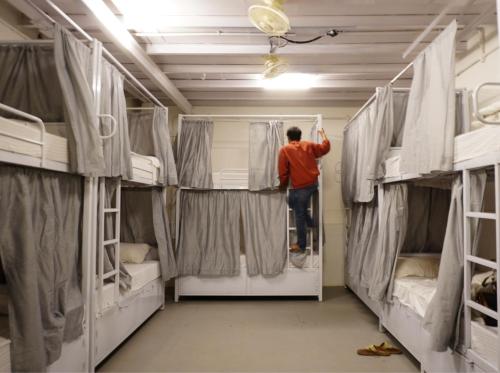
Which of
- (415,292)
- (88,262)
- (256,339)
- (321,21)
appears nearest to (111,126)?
(88,262)

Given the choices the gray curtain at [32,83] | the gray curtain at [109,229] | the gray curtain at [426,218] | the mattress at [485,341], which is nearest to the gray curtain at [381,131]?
the gray curtain at [426,218]

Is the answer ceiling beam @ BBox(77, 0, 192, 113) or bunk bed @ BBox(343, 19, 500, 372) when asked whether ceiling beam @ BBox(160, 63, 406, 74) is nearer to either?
ceiling beam @ BBox(77, 0, 192, 113)

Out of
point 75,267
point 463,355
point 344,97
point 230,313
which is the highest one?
point 344,97

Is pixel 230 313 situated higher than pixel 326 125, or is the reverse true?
pixel 326 125

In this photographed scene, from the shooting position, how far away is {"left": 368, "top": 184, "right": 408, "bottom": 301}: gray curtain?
128 inches

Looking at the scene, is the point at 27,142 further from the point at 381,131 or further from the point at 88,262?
the point at 381,131

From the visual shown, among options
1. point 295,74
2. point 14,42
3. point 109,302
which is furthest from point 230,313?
point 14,42

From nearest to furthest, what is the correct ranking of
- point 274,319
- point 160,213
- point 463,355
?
point 463,355
point 274,319
point 160,213

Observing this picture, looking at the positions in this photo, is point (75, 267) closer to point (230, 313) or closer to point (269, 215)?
point (230, 313)

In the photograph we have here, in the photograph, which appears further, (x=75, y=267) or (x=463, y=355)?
(x=75, y=267)

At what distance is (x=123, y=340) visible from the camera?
3213 millimetres

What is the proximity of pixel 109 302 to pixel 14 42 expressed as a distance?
7.26 feet

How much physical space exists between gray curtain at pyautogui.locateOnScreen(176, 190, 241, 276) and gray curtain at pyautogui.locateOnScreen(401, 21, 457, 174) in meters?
2.64

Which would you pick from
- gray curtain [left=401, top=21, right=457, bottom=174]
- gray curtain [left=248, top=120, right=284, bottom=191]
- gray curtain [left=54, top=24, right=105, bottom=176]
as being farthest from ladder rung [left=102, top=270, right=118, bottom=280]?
gray curtain [left=401, top=21, right=457, bottom=174]
